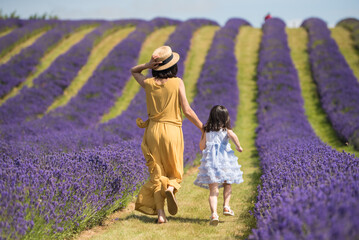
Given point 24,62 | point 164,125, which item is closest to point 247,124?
point 164,125

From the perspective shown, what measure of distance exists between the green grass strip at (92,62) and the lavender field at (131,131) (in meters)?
0.21

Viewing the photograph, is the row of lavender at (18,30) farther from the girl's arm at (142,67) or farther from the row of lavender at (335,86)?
the girl's arm at (142,67)

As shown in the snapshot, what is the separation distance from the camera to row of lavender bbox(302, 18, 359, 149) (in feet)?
28.3

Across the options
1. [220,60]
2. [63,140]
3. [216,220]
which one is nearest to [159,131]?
[216,220]

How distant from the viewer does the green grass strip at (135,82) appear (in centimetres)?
1304

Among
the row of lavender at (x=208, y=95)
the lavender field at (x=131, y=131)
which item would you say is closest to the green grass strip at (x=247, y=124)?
the lavender field at (x=131, y=131)

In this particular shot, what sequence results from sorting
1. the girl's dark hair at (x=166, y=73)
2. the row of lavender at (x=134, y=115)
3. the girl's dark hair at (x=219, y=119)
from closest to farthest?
the girl's dark hair at (x=166, y=73), the girl's dark hair at (x=219, y=119), the row of lavender at (x=134, y=115)

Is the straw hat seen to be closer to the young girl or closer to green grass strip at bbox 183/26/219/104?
the young girl

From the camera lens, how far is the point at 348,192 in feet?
7.71

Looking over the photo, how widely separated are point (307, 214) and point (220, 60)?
15047 millimetres

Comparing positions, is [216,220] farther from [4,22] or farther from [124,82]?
[4,22]

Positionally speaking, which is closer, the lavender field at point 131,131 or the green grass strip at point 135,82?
the lavender field at point 131,131

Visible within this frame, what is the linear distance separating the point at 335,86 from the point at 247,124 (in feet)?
11.7

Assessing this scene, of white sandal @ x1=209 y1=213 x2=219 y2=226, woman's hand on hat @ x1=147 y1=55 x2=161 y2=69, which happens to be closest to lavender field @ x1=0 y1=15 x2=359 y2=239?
white sandal @ x1=209 y1=213 x2=219 y2=226
